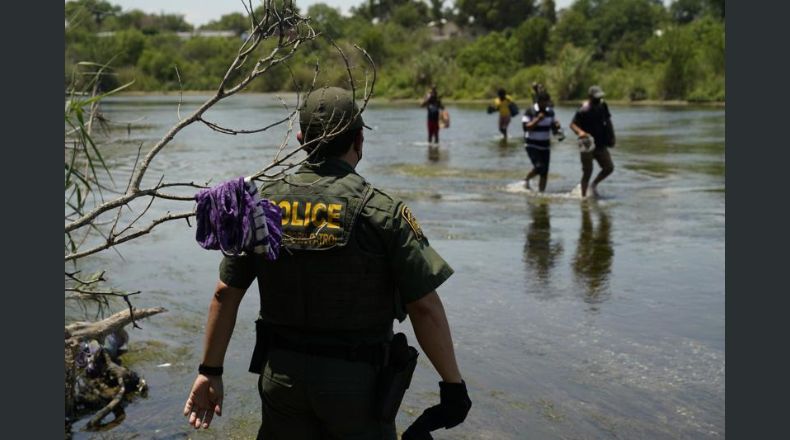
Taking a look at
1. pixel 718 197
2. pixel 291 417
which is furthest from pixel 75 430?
pixel 718 197

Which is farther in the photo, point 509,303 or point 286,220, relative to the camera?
point 509,303

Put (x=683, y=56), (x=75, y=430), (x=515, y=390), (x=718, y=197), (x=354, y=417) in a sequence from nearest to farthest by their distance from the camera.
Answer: (x=354, y=417), (x=75, y=430), (x=515, y=390), (x=718, y=197), (x=683, y=56)

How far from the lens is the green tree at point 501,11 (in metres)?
111

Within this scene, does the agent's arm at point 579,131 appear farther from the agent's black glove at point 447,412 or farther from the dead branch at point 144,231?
the agent's black glove at point 447,412

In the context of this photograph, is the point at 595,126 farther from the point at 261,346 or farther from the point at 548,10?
the point at 548,10

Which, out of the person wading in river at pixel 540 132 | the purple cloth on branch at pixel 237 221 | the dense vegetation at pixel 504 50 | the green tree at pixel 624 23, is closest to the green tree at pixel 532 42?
the dense vegetation at pixel 504 50

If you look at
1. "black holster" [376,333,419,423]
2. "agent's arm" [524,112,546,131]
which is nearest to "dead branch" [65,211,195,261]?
"black holster" [376,333,419,423]

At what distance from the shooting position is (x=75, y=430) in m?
5.23

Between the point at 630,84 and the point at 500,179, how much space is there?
3950cm

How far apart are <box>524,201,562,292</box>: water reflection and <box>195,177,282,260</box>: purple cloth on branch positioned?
18.1 feet

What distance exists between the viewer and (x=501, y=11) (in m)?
111

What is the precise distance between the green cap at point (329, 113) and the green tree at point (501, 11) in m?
109

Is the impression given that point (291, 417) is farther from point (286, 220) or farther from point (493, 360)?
point (493, 360)

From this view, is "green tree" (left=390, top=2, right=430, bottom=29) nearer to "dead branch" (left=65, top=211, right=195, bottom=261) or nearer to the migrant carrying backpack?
the migrant carrying backpack
